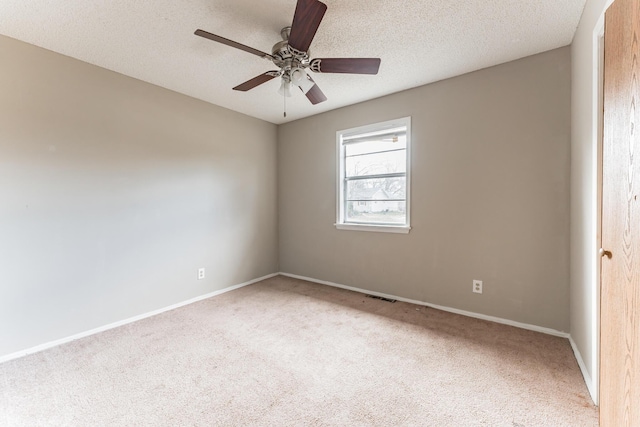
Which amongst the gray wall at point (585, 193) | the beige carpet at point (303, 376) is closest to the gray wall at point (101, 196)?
the beige carpet at point (303, 376)

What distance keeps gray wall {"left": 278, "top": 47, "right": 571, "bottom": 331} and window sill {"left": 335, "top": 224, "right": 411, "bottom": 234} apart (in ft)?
0.22

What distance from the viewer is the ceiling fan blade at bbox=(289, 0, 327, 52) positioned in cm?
143

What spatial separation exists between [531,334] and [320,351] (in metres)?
1.85

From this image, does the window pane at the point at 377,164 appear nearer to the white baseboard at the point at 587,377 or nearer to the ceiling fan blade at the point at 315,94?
the ceiling fan blade at the point at 315,94

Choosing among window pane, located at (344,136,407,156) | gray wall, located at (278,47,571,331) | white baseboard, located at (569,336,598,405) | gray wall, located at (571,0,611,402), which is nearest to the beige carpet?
white baseboard, located at (569,336,598,405)

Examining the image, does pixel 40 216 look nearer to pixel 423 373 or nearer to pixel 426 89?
pixel 423 373

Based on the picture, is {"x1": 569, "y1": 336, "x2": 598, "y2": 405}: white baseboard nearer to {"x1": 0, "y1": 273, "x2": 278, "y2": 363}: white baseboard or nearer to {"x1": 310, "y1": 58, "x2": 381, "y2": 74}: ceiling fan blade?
{"x1": 310, "y1": 58, "x2": 381, "y2": 74}: ceiling fan blade

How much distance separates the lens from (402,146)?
334 cm

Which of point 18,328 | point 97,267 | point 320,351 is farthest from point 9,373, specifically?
point 320,351

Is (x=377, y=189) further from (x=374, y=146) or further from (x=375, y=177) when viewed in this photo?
(x=374, y=146)

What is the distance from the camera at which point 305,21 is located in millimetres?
1551

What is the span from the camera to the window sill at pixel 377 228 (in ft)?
10.7

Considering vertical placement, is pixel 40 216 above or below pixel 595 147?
below

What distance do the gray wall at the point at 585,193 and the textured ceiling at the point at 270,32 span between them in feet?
1.03
